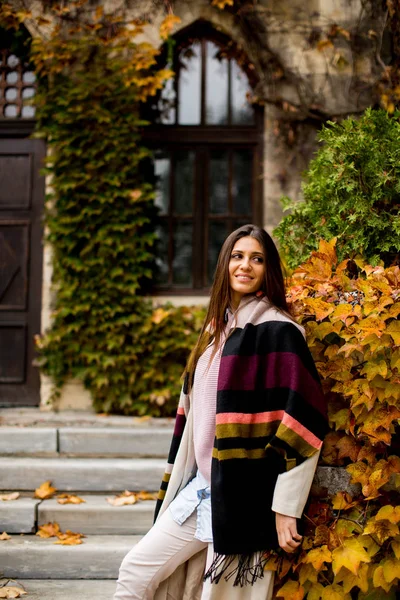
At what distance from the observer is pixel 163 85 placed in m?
6.08

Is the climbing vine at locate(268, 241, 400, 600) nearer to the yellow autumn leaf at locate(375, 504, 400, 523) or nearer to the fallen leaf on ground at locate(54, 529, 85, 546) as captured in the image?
the yellow autumn leaf at locate(375, 504, 400, 523)

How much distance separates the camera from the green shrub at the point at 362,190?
278cm

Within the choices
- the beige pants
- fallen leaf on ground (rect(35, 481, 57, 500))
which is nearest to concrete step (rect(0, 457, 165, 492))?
fallen leaf on ground (rect(35, 481, 57, 500))

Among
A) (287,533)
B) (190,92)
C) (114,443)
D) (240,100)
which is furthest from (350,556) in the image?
(190,92)

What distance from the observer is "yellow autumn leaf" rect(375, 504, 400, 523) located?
217 centimetres

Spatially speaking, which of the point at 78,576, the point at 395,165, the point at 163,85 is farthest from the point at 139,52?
the point at 78,576

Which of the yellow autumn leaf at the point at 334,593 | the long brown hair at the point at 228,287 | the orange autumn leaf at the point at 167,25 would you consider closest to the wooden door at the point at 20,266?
the orange autumn leaf at the point at 167,25

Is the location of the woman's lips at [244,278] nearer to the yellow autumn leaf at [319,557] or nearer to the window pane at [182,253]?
the yellow autumn leaf at [319,557]

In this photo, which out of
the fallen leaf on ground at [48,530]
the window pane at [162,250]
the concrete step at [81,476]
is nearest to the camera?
the fallen leaf on ground at [48,530]

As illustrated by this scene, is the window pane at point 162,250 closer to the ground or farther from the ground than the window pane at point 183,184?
closer to the ground

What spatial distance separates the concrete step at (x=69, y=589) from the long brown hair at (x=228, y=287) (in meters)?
1.53

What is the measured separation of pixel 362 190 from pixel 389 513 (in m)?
1.44

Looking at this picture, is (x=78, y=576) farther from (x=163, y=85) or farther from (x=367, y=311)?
(x=163, y=85)

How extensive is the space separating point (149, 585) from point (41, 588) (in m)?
1.32
